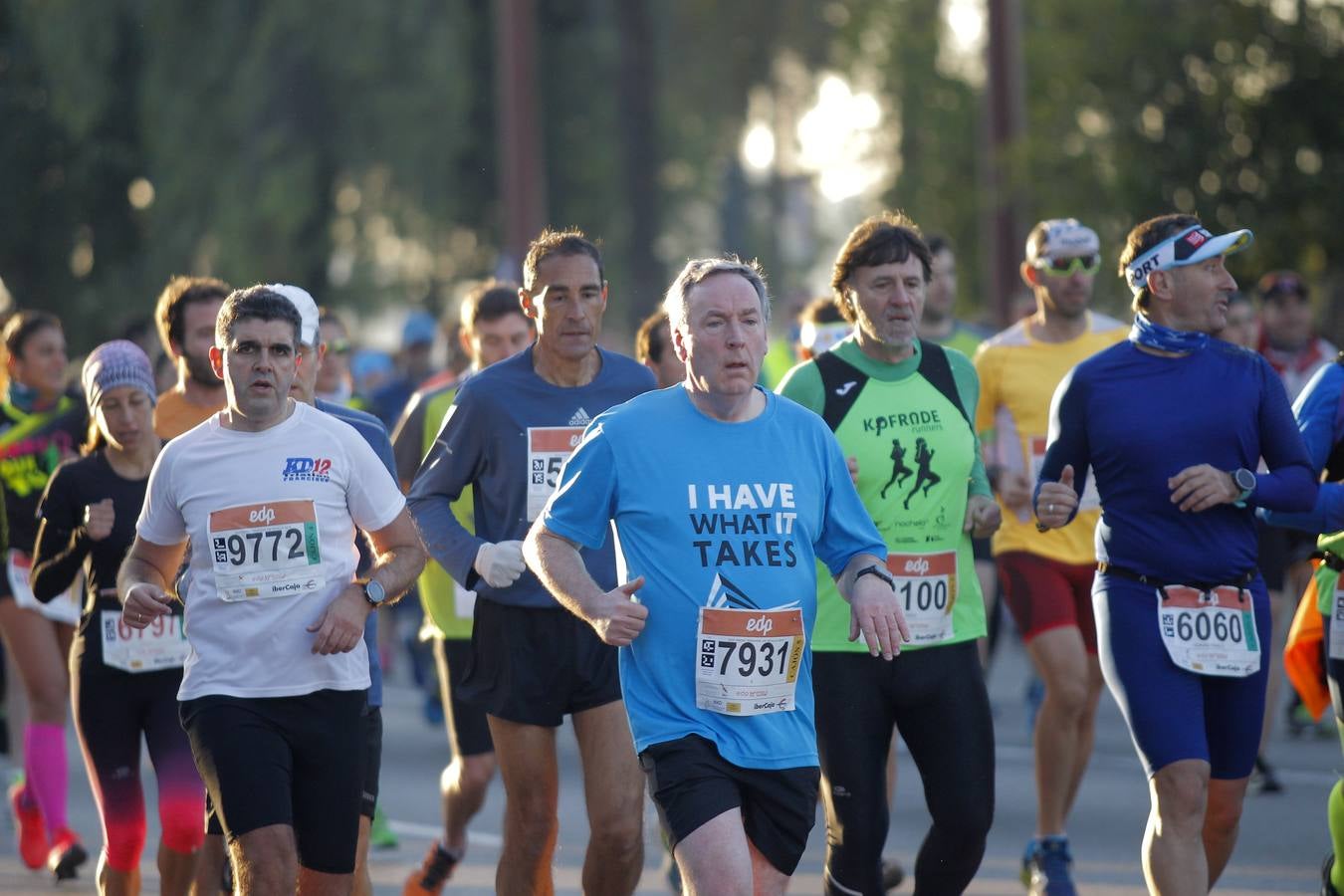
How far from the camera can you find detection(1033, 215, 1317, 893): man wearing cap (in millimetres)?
6664

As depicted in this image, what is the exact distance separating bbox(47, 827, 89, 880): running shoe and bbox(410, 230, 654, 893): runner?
2807mm

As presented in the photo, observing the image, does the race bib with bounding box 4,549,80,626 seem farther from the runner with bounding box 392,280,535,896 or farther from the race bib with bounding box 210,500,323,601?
the race bib with bounding box 210,500,323,601

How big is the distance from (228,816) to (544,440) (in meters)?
1.65

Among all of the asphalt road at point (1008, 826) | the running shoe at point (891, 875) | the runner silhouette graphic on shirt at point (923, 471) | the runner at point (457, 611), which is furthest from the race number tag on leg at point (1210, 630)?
the runner at point (457, 611)

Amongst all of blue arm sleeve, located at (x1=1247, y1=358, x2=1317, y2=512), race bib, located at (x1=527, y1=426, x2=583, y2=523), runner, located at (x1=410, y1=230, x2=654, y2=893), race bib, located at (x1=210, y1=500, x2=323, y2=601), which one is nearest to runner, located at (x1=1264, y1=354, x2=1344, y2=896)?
blue arm sleeve, located at (x1=1247, y1=358, x2=1317, y2=512)

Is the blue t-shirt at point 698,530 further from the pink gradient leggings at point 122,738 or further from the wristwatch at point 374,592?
the pink gradient leggings at point 122,738

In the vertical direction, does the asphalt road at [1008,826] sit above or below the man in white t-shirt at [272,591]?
below

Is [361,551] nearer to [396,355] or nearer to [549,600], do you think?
[549,600]

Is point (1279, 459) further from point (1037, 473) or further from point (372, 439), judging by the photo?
point (372, 439)

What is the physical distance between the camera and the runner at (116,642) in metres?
7.42

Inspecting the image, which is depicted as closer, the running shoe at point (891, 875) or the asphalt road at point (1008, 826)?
the running shoe at point (891, 875)

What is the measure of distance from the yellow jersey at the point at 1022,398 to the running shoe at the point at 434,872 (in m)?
2.42

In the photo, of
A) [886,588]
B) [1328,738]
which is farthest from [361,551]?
[1328,738]

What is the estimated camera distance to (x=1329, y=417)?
283 inches
